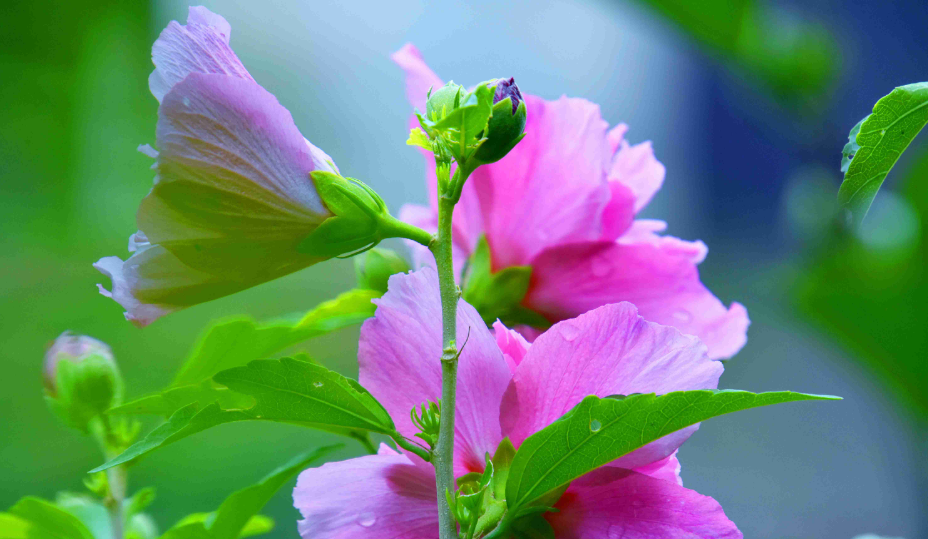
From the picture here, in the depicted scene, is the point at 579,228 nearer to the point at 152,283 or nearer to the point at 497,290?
the point at 497,290

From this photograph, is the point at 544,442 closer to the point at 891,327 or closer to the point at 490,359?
the point at 490,359

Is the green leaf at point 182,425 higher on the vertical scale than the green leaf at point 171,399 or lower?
lower

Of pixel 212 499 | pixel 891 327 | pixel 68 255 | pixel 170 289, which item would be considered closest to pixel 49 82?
pixel 68 255

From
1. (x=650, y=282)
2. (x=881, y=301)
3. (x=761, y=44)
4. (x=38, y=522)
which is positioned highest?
(x=761, y=44)

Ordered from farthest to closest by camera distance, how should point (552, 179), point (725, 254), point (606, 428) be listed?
1. point (725, 254)
2. point (552, 179)
3. point (606, 428)

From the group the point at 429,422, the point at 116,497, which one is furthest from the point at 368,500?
the point at 116,497

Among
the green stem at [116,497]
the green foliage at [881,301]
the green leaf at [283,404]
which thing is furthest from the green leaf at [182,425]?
the green foliage at [881,301]

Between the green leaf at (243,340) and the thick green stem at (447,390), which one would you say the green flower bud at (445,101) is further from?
the green leaf at (243,340)

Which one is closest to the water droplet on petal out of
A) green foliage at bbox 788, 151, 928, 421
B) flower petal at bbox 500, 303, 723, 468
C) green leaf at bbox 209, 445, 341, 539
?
flower petal at bbox 500, 303, 723, 468
